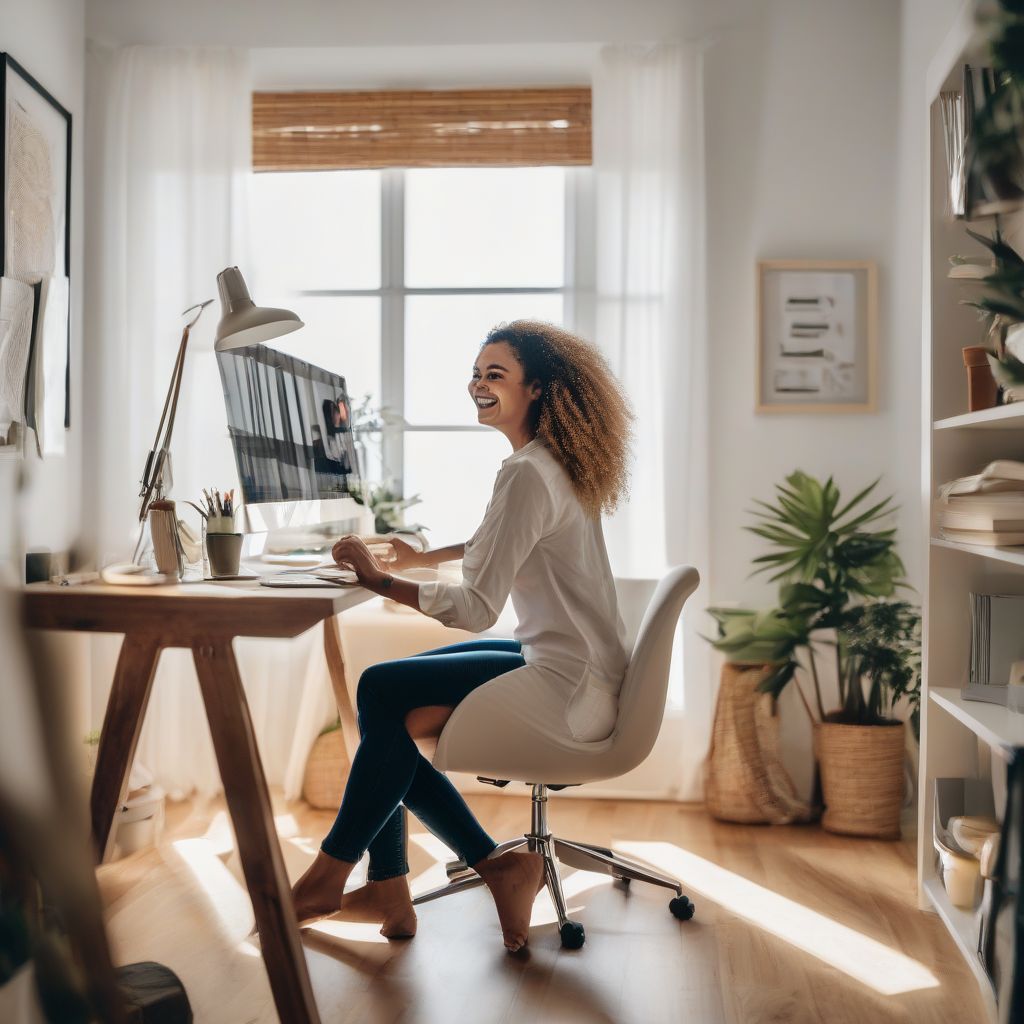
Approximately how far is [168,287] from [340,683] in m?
1.54

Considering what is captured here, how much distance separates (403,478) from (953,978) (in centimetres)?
228

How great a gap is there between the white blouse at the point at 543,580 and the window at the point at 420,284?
1.53 meters

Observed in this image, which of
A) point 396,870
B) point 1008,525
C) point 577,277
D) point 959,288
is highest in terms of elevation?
point 577,277

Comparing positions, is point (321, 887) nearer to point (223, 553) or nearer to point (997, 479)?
point (223, 553)

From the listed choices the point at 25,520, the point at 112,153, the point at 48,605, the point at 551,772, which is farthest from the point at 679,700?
the point at 25,520

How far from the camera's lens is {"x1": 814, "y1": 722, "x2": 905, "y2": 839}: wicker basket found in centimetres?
285

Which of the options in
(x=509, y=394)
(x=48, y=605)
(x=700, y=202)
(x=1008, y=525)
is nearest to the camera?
(x=48, y=605)

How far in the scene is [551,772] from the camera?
1938mm

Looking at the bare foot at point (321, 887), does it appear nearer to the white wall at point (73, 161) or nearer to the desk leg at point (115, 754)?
the desk leg at point (115, 754)

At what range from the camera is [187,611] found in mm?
1606

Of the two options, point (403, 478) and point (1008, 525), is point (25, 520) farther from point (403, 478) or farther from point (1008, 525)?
point (403, 478)

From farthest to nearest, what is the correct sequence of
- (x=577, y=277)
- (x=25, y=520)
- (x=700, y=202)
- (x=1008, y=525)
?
1. (x=577, y=277)
2. (x=700, y=202)
3. (x=1008, y=525)
4. (x=25, y=520)

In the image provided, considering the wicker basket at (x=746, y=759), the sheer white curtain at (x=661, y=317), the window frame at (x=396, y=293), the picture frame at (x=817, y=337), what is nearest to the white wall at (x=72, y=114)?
the window frame at (x=396, y=293)

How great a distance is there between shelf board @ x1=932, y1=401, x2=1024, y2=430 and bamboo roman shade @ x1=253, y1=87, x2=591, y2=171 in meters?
1.72
